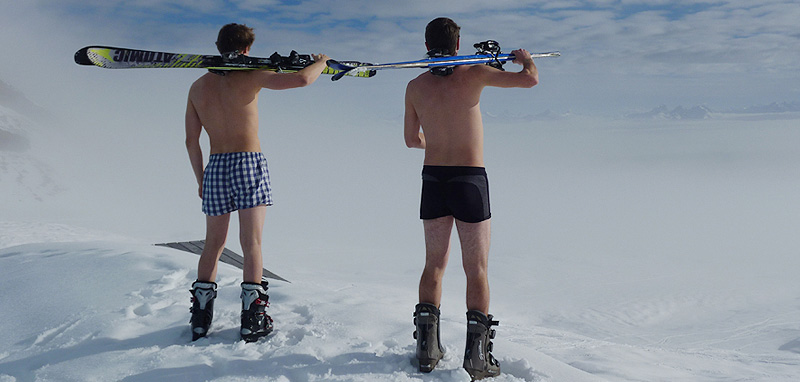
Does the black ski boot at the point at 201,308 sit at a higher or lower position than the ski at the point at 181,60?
lower

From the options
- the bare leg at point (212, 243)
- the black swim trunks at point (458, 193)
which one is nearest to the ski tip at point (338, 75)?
the black swim trunks at point (458, 193)

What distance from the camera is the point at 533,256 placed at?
21.2m

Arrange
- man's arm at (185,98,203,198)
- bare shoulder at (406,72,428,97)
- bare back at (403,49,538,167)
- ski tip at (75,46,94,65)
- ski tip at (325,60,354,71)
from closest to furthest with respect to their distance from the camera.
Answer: bare back at (403,49,538,167) → bare shoulder at (406,72,428,97) → ski tip at (75,46,94,65) → ski tip at (325,60,354,71) → man's arm at (185,98,203,198)

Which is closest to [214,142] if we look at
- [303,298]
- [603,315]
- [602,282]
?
[303,298]

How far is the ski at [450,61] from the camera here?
3.30 metres

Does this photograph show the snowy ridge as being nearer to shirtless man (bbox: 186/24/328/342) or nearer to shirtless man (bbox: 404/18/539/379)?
shirtless man (bbox: 404/18/539/379)

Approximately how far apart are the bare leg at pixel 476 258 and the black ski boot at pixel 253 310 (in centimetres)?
142

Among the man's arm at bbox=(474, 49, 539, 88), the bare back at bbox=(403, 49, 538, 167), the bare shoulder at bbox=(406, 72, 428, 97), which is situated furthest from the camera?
the bare shoulder at bbox=(406, 72, 428, 97)

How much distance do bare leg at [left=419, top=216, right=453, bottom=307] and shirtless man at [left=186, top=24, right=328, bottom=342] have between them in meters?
1.13

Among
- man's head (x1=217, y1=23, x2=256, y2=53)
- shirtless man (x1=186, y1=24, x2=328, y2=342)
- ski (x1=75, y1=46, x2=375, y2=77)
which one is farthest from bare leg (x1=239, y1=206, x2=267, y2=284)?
man's head (x1=217, y1=23, x2=256, y2=53)

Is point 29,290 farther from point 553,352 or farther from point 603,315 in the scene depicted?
point 603,315

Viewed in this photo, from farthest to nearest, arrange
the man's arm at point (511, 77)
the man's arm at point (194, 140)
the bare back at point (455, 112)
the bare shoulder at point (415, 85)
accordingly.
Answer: the man's arm at point (194, 140) < the bare shoulder at point (415, 85) < the bare back at point (455, 112) < the man's arm at point (511, 77)

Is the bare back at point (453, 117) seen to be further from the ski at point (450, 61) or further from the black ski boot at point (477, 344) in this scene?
the black ski boot at point (477, 344)

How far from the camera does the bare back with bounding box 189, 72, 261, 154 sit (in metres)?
3.67
